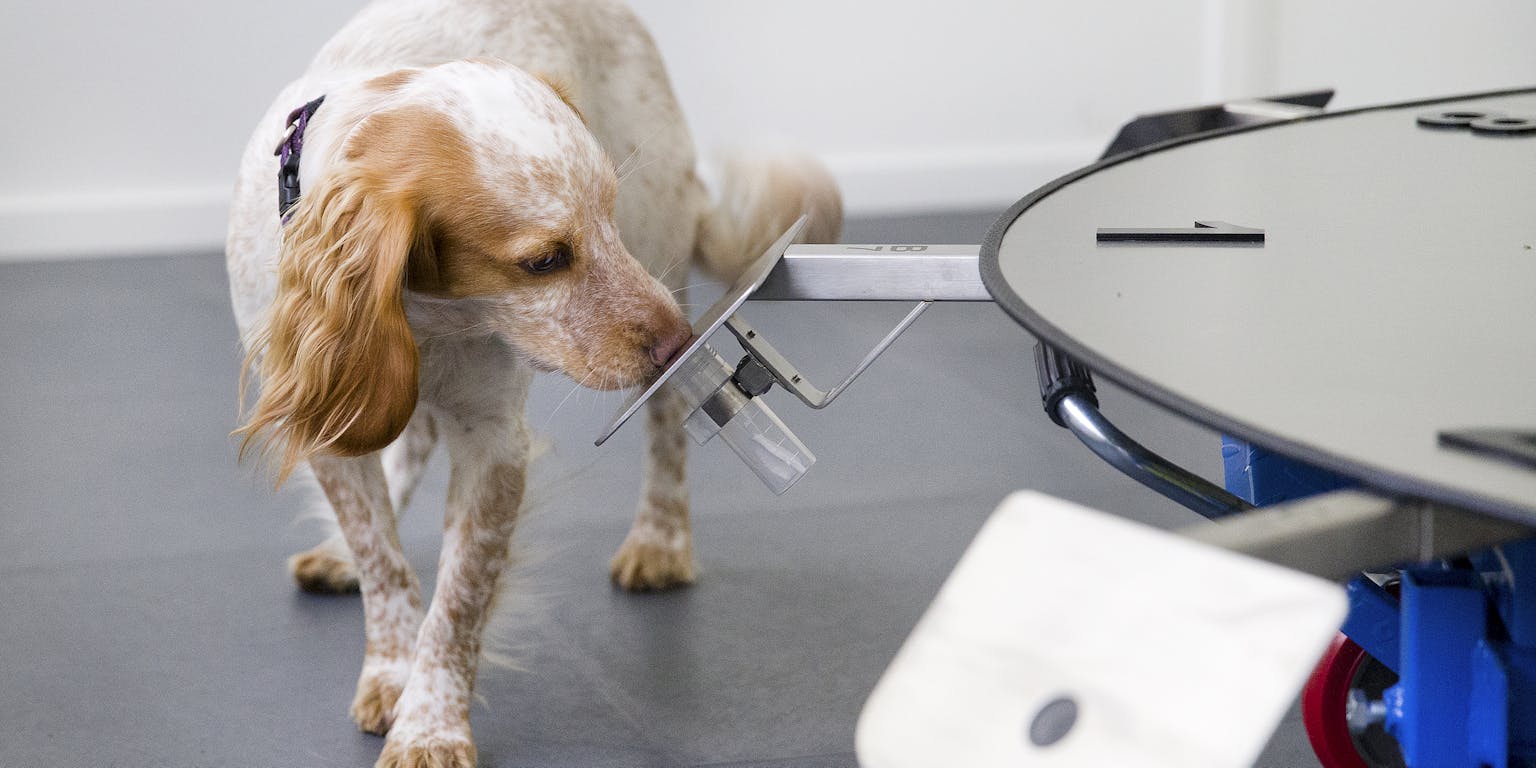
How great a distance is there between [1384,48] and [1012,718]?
4.87m

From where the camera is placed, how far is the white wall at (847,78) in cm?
427

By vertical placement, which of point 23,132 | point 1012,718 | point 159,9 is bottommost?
point 23,132

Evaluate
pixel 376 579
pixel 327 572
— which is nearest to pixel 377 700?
pixel 376 579

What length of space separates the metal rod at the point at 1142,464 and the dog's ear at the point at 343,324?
58cm

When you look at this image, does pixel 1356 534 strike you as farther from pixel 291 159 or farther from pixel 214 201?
pixel 214 201

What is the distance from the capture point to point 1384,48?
4.73 metres

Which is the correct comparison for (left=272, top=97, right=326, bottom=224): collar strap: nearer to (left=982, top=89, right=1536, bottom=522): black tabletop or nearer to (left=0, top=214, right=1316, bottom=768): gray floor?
(left=0, top=214, right=1316, bottom=768): gray floor

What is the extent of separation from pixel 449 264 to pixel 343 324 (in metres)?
0.12

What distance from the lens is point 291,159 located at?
4.17 feet

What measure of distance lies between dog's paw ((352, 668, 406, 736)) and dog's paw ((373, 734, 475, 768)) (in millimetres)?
92

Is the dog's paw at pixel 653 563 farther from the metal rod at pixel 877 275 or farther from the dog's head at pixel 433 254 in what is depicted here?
the metal rod at pixel 877 275

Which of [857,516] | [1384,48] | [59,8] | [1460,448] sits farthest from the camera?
[1384,48]

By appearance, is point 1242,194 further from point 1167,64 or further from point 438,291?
point 1167,64

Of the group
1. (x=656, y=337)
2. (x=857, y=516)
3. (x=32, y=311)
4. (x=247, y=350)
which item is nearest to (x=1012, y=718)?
(x=656, y=337)
